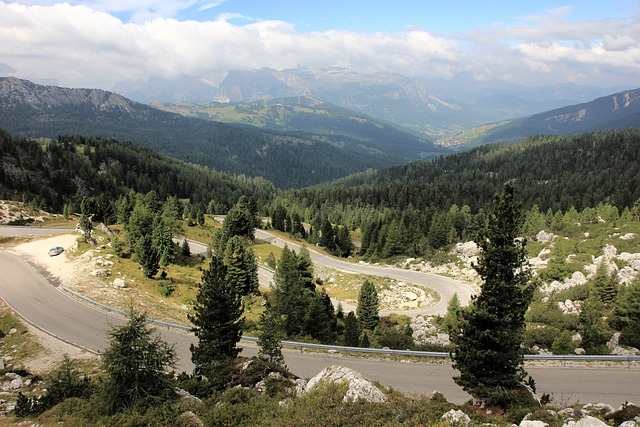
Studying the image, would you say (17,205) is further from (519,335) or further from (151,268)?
(519,335)

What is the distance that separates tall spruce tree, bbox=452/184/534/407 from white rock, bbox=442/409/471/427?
305 centimetres

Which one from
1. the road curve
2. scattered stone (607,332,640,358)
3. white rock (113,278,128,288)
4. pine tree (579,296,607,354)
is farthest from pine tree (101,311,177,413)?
the road curve

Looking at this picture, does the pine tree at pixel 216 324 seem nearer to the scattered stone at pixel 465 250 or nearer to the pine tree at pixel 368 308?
the pine tree at pixel 368 308

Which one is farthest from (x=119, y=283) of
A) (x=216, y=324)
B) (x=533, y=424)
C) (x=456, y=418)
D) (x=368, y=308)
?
(x=533, y=424)

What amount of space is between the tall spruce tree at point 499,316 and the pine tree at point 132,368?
52.3 ft

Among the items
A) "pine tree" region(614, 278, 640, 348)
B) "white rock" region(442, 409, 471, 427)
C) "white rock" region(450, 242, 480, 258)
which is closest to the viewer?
"white rock" region(442, 409, 471, 427)


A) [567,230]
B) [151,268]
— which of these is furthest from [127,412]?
[567,230]

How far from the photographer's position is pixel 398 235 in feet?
346

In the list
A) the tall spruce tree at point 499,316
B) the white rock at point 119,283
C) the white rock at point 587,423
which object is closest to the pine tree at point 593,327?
the tall spruce tree at point 499,316

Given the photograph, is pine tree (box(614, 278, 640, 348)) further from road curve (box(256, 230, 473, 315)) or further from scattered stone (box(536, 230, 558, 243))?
scattered stone (box(536, 230, 558, 243))

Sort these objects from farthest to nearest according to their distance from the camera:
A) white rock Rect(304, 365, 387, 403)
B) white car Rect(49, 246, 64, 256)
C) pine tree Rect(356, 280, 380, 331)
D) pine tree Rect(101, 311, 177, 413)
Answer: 1. white car Rect(49, 246, 64, 256)
2. pine tree Rect(356, 280, 380, 331)
3. white rock Rect(304, 365, 387, 403)
4. pine tree Rect(101, 311, 177, 413)

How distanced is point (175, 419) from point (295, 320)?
26123 millimetres

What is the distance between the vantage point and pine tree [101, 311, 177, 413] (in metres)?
17.3

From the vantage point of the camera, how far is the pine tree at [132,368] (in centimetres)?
1734
